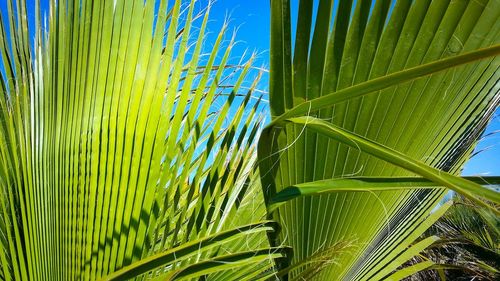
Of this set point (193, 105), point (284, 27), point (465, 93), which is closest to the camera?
point (284, 27)

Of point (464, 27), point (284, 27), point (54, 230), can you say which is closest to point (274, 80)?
point (284, 27)

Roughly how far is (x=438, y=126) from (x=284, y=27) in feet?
1.15

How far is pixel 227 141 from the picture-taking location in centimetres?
110

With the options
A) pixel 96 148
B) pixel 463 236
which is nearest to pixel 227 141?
pixel 96 148

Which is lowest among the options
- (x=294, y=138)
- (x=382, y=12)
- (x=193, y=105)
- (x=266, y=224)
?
(x=266, y=224)

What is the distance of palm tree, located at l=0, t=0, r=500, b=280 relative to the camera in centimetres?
70

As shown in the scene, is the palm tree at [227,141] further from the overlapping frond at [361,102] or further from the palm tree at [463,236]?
the palm tree at [463,236]

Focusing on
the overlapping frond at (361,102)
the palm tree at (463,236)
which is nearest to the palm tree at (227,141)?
the overlapping frond at (361,102)

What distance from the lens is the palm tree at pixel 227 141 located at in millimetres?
699

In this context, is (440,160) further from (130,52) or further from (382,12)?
(130,52)

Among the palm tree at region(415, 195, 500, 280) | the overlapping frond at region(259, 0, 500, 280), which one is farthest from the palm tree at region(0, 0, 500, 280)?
the palm tree at region(415, 195, 500, 280)

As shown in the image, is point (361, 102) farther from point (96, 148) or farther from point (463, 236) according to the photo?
point (463, 236)

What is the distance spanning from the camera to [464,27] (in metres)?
0.70

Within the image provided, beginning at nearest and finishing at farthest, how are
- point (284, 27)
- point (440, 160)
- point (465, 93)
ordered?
point (284, 27)
point (465, 93)
point (440, 160)
